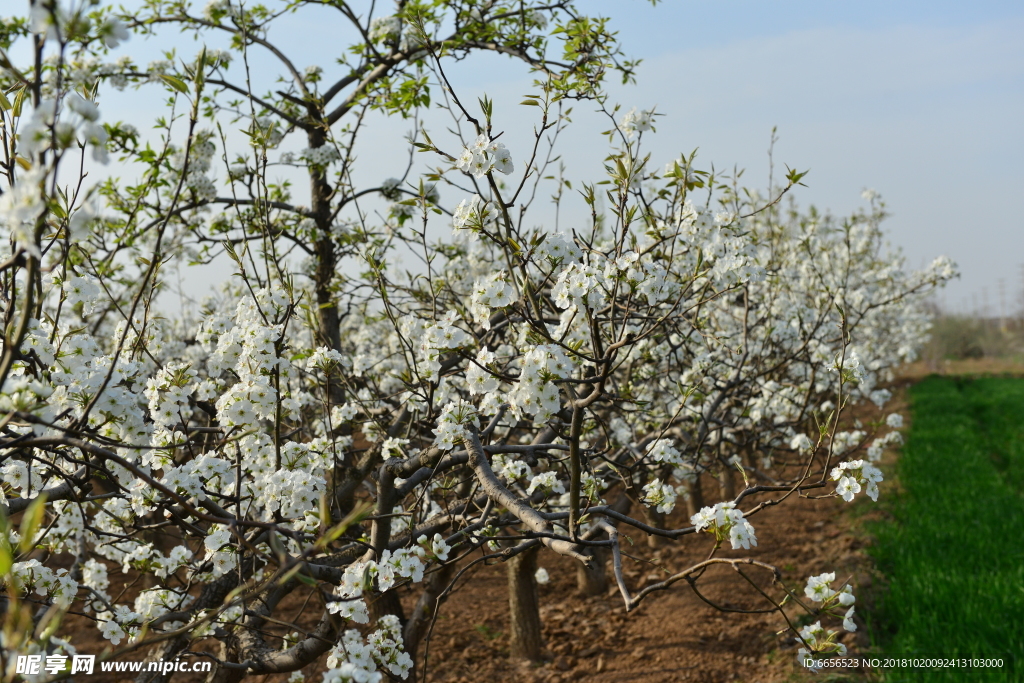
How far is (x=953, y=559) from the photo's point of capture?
18.2ft

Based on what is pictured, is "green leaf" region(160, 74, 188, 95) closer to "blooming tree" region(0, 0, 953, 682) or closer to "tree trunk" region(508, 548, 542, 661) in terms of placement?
"blooming tree" region(0, 0, 953, 682)

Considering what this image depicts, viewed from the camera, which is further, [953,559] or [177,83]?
[953,559]

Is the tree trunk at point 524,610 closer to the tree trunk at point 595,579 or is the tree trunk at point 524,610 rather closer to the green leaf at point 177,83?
the tree trunk at point 595,579

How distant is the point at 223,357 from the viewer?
265 cm

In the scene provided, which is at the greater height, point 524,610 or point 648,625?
point 524,610

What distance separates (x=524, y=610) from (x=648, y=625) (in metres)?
1.15

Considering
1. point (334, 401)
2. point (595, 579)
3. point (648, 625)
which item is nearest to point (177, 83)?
point (334, 401)

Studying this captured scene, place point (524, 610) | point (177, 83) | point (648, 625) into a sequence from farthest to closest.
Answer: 1. point (648, 625)
2. point (524, 610)
3. point (177, 83)

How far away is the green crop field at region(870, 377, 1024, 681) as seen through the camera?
4.18m

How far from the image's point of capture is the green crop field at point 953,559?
13.7 ft

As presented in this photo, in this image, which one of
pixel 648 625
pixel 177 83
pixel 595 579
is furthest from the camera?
pixel 595 579

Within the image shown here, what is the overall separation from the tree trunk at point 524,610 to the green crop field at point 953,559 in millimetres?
2342

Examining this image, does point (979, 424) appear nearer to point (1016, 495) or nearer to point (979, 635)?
point (1016, 495)

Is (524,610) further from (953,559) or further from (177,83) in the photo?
(177,83)
